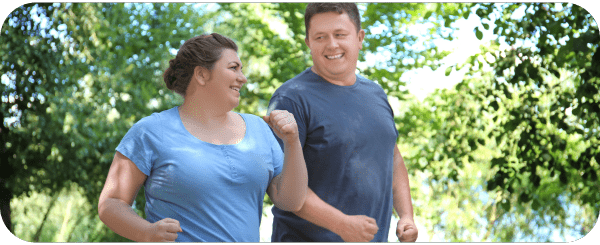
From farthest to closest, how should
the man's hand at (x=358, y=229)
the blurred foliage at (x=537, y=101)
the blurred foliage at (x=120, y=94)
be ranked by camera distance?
the blurred foliage at (x=120, y=94), the blurred foliage at (x=537, y=101), the man's hand at (x=358, y=229)

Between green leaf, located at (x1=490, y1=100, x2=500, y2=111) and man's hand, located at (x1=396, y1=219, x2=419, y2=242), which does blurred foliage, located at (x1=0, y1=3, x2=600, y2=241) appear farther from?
man's hand, located at (x1=396, y1=219, x2=419, y2=242)

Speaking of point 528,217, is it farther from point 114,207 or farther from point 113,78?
point 114,207

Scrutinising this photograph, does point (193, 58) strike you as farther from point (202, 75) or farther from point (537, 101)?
point (537, 101)

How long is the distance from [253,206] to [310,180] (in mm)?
429

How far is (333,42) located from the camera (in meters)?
2.46

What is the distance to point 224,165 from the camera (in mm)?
1885

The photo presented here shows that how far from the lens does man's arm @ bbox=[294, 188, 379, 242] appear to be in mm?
2164

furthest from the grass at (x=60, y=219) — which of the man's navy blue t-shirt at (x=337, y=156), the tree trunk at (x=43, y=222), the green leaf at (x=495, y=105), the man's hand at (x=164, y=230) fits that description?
the man's hand at (x=164, y=230)

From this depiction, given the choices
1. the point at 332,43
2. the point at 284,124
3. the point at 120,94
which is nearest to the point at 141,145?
the point at 284,124

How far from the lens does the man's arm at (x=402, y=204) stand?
2.35m

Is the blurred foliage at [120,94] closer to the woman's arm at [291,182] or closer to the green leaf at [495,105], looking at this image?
the green leaf at [495,105]

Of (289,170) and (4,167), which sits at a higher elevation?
(289,170)

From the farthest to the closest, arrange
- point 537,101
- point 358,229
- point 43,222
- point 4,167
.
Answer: point 43,222, point 4,167, point 537,101, point 358,229

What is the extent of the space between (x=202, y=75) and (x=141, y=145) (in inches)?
13.8
